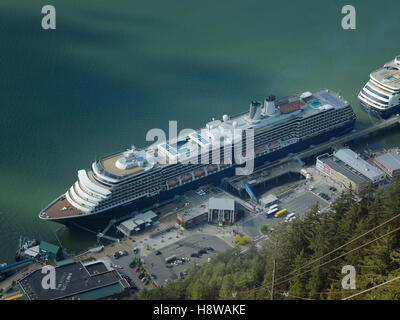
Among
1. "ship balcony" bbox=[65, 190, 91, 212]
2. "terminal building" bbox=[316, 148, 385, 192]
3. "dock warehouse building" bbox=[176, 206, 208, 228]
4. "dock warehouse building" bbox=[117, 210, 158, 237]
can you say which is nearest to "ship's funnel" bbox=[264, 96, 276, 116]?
"terminal building" bbox=[316, 148, 385, 192]

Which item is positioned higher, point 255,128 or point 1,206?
point 255,128

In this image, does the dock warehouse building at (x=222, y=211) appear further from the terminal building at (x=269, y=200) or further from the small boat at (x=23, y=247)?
the small boat at (x=23, y=247)

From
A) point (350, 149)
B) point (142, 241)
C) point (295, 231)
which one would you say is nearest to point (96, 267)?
point (142, 241)

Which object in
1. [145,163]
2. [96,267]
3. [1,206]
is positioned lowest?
[96,267]

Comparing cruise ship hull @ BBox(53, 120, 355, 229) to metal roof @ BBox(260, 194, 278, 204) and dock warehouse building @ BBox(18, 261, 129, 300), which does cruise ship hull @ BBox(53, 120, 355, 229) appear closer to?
metal roof @ BBox(260, 194, 278, 204)

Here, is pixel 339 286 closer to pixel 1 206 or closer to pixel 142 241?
pixel 142 241
